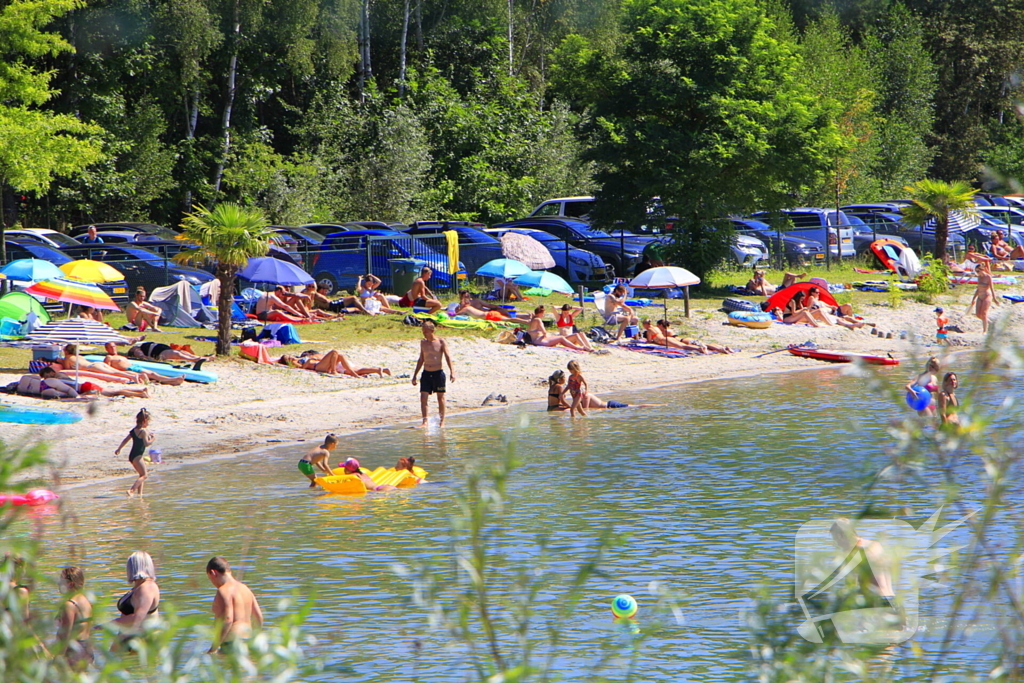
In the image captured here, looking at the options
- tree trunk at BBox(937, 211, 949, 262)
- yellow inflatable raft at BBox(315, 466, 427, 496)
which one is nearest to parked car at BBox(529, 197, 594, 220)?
tree trunk at BBox(937, 211, 949, 262)

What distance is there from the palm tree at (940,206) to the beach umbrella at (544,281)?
13.5 meters

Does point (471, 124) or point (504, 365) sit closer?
point (504, 365)

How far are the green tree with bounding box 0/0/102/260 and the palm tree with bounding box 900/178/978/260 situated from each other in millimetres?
22373

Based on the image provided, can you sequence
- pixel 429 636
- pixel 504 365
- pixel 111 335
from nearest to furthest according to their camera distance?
pixel 429 636
pixel 111 335
pixel 504 365

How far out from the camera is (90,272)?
21641mm

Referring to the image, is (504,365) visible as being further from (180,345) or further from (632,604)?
(632,604)

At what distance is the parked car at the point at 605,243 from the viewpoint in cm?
3155

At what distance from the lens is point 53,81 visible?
40.9 meters

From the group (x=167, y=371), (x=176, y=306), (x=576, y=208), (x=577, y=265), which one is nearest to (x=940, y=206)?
(x=576, y=208)

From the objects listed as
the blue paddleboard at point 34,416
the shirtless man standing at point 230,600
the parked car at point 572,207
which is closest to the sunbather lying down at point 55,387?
the blue paddleboard at point 34,416

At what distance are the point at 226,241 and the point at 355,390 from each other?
340cm

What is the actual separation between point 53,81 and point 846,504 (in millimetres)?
34798

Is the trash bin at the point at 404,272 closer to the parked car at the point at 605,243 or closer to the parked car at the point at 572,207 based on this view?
the parked car at the point at 605,243

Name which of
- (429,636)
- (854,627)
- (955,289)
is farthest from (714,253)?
(854,627)
